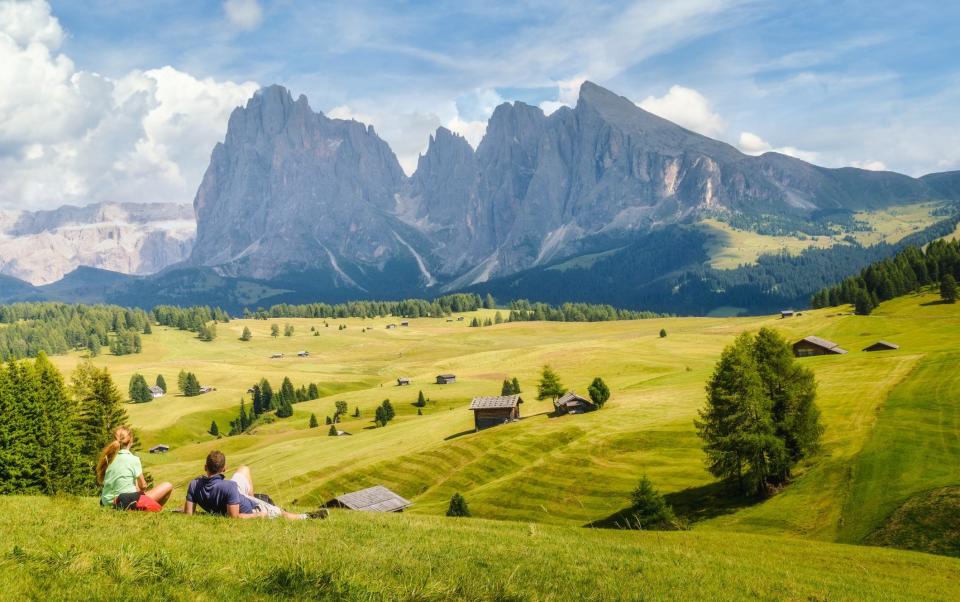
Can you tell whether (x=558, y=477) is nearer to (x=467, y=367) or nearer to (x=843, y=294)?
(x=467, y=367)

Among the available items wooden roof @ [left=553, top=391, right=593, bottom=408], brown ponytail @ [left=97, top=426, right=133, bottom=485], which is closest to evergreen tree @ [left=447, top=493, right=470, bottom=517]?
brown ponytail @ [left=97, top=426, right=133, bottom=485]

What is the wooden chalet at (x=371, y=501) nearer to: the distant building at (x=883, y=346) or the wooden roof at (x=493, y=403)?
the wooden roof at (x=493, y=403)

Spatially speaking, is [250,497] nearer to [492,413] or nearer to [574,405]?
[574,405]

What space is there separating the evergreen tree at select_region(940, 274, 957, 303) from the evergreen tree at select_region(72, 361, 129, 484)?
16848 centimetres

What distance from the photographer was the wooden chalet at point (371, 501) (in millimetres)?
55250

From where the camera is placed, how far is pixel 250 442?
125375mm

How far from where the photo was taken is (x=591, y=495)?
59719mm

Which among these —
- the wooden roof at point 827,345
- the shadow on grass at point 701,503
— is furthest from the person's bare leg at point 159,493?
the wooden roof at point 827,345

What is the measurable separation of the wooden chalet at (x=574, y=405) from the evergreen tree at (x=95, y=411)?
61.1m

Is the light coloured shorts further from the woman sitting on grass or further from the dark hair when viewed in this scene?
the woman sitting on grass

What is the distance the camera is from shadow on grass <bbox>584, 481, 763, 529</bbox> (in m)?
50.7

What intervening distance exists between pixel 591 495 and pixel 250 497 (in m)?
47.2

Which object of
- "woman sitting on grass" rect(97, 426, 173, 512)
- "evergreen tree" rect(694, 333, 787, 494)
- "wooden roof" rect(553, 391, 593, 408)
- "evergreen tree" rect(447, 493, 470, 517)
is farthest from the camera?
"wooden roof" rect(553, 391, 593, 408)

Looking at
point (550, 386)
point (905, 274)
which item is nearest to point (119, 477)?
point (550, 386)
